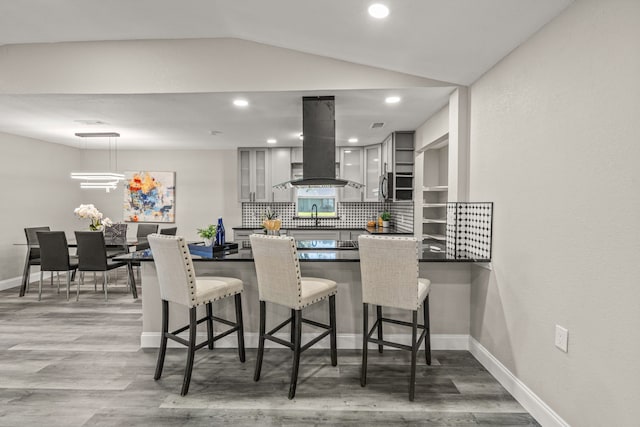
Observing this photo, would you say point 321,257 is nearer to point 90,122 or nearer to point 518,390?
point 518,390

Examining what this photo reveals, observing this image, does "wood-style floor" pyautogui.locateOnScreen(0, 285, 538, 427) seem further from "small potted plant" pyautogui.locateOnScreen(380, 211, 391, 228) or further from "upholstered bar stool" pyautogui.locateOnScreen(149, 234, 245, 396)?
"small potted plant" pyautogui.locateOnScreen(380, 211, 391, 228)

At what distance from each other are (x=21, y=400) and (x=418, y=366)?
2.78 m

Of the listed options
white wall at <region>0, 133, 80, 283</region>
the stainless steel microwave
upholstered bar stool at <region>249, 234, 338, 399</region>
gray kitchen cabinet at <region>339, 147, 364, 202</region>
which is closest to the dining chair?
white wall at <region>0, 133, 80, 283</region>

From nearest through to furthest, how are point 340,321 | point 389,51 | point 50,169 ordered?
point 389,51 < point 340,321 < point 50,169

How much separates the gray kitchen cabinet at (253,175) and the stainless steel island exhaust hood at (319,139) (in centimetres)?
279

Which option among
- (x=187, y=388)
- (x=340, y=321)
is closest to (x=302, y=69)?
(x=340, y=321)

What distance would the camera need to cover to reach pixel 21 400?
7.43ft

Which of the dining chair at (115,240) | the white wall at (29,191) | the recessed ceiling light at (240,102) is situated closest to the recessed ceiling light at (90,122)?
the dining chair at (115,240)

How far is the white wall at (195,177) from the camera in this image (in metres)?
6.57

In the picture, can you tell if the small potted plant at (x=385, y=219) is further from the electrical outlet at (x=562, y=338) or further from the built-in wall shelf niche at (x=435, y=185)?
the electrical outlet at (x=562, y=338)

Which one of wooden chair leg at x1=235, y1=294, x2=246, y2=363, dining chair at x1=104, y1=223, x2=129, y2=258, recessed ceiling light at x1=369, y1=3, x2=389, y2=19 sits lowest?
wooden chair leg at x1=235, y1=294, x2=246, y2=363

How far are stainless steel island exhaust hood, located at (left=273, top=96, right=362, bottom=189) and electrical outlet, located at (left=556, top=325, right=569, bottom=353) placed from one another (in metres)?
2.11

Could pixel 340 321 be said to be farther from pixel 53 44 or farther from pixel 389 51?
pixel 53 44

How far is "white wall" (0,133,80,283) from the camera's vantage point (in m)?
5.20
